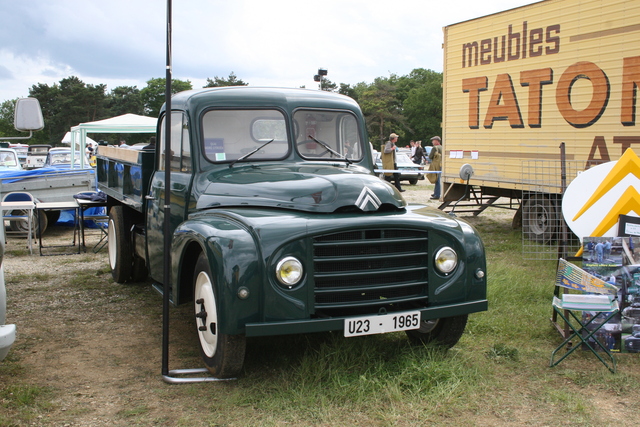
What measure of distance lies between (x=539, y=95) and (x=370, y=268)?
23.1ft

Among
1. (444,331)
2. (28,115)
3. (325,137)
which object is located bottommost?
(444,331)

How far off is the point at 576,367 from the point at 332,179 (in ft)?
7.22

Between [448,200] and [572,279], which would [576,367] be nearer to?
[572,279]

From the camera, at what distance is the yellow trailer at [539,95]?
8.55 meters

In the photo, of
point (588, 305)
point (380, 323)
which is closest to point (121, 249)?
point (380, 323)

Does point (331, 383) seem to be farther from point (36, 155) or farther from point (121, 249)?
point (36, 155)

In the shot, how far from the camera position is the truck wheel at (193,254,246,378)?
3957 mm

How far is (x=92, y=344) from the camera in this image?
517cm

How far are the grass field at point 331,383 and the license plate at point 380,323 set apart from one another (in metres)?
0.34

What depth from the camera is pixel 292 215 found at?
13.3 feet

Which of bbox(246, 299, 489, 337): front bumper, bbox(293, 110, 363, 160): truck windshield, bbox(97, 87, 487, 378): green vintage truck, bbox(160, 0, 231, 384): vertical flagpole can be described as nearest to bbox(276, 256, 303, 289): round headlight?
bbox(97, 87, 487, 378): green vintage truck

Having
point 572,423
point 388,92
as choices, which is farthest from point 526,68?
point 388,92

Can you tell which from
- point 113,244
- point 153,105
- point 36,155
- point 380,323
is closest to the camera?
point 380,323

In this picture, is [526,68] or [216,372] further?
[526,68]
